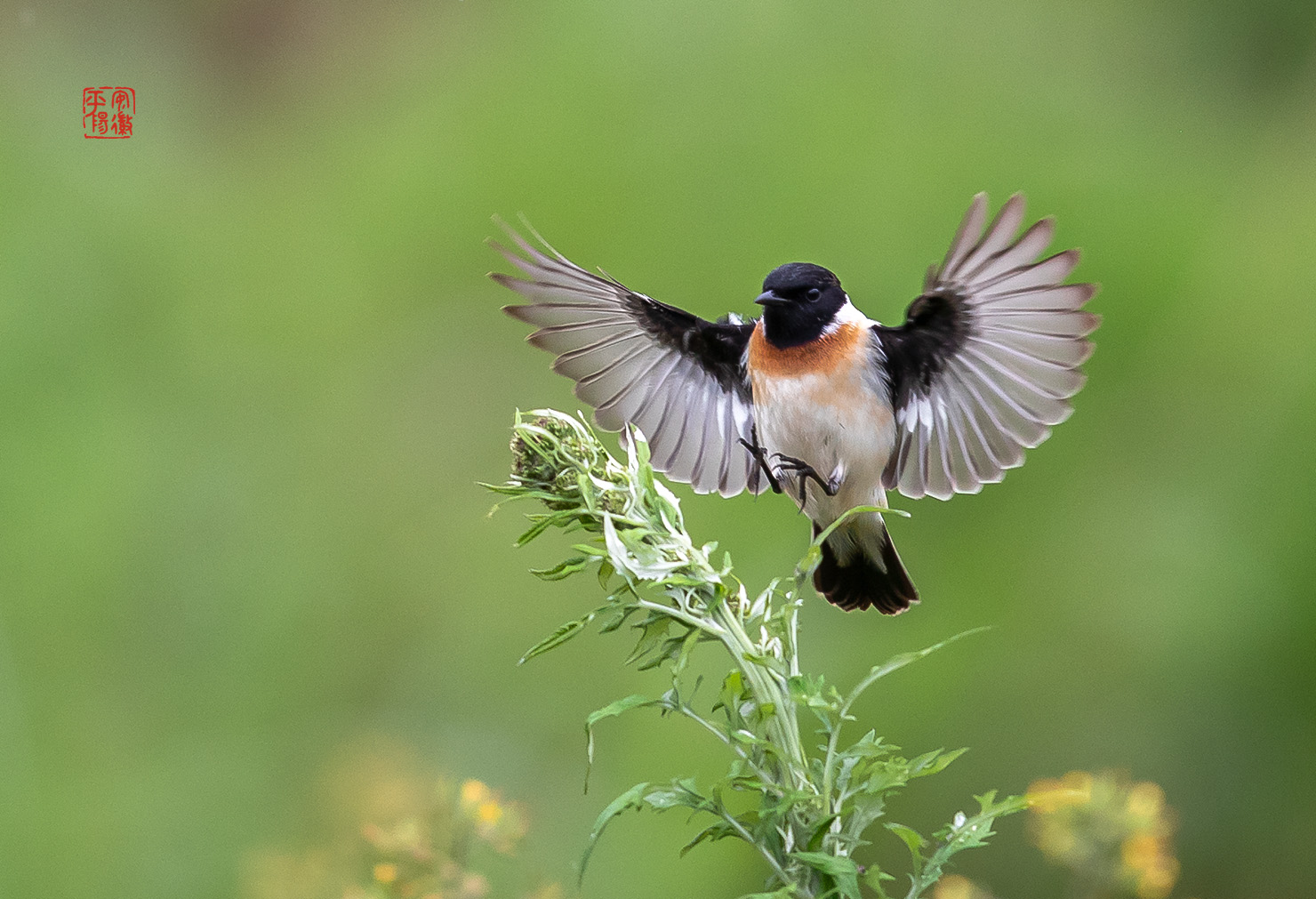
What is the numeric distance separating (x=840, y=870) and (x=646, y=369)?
1.88 meters

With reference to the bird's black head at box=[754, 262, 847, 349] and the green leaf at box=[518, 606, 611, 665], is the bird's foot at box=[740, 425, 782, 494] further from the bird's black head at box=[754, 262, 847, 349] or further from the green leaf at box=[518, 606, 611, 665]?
the green leaf at box=[518, 606, 611, 665]

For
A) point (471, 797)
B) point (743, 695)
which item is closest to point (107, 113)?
point (471, 797)

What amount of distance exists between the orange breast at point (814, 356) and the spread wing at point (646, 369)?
223 millimetres

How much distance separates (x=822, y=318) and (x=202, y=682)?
3.22 meters

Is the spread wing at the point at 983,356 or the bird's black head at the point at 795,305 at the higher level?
the bird's black head at the point at 795,305

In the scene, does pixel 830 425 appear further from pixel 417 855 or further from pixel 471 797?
pixel 417 855

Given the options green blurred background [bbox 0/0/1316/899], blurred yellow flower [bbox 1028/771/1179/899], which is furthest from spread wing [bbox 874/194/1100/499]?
green blurred background [bbox 0/0/1316/899]

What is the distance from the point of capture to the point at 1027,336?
2.71m

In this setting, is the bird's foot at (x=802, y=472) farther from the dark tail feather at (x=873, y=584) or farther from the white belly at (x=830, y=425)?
the dark tail feather at (x=873, y=584)

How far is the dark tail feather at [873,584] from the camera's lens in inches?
122

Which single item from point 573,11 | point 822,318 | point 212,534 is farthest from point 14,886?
point 573,11

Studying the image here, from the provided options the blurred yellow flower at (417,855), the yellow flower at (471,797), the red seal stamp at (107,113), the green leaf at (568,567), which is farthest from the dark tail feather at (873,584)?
the red seal stamp at (107,113)

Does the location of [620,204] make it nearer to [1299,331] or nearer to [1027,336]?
[1299,331]

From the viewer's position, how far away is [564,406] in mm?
5258
